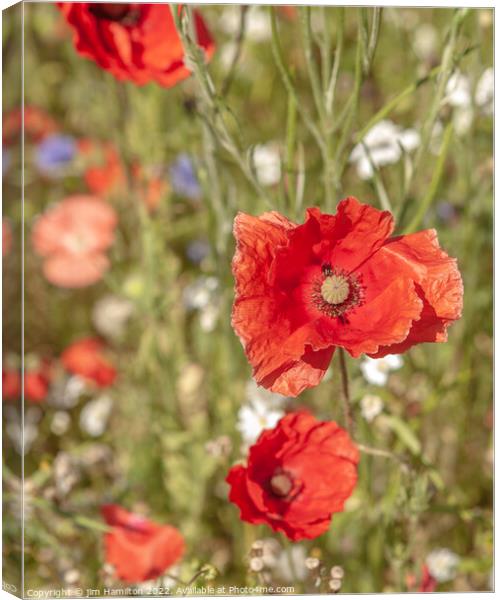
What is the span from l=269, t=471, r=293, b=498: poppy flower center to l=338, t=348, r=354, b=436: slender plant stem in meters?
0.08

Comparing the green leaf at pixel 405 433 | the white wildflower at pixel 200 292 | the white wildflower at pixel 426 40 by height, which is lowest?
the green leaf at pixel 405 433

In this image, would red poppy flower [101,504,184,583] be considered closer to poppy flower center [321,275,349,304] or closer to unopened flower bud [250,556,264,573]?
unopened flower bud [250,556,264,573]

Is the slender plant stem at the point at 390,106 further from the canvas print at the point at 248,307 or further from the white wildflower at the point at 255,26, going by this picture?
the white wildflower at the point at 255,26

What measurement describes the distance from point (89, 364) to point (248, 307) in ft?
2.94

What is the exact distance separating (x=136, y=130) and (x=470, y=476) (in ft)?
2.69

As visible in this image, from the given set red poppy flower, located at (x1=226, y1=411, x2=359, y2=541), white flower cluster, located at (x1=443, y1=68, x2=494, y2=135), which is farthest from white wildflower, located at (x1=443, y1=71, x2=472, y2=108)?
red poppy flower, located at (x1=226, y1=411, x2=359, y2=541)

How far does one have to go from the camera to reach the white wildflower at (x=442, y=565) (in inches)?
Result: 43.9

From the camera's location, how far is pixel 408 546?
38.6 inches

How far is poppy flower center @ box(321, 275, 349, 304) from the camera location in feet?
2.55

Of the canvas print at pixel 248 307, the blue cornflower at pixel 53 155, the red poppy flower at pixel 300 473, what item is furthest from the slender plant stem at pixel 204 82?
the blue cornflower at pixel 53 155

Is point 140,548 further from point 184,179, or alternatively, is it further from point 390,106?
point 184,179

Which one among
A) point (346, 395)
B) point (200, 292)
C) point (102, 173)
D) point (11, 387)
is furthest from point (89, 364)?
point (346, 395)

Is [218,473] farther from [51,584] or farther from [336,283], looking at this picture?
[336,283]

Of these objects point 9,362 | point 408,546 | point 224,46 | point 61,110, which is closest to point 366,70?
point 408,546
